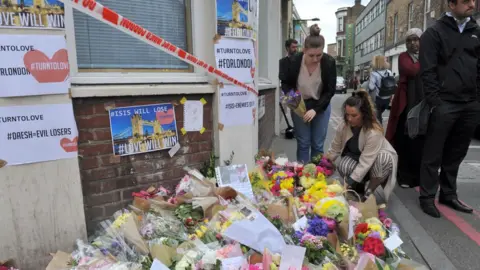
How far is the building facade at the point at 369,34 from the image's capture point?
123ft

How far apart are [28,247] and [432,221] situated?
3.42 m

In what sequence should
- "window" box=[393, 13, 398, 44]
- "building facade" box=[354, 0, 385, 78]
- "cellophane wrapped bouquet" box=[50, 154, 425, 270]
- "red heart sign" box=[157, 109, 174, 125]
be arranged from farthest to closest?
"building facade" box=[354, 0, 385, 78], "window" box=[393, 13, 398, 44], "red heart sign" box=[157, 109, 174, 125], "cellophane wrapped bouquet" box=[50, 154, 425, 270]

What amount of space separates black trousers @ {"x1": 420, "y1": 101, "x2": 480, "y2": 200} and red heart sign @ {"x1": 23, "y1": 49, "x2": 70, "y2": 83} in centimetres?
319

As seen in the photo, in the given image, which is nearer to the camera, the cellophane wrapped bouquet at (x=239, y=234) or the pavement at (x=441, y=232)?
the cellophane wrapped bouquet at (x=239, y=234)

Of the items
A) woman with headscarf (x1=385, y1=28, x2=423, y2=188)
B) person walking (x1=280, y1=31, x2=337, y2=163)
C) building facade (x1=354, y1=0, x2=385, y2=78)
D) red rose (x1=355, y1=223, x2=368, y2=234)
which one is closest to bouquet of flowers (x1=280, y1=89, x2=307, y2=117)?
person walking (x1=280, y1=31, x2=337, y2=163)

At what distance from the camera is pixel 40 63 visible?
239 cm

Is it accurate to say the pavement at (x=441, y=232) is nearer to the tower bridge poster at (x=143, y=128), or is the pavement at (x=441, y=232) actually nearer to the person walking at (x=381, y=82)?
A: the person walking at (x=381, y=82)

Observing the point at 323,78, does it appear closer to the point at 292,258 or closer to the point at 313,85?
the point at 313,85

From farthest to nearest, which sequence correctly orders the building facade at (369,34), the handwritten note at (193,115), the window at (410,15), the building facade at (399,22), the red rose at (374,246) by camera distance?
the building facade at (369,34)
the window at (410,15)
the building facade at (399,22)
the handwritten note at (193,115)
the red rose at (374,246)

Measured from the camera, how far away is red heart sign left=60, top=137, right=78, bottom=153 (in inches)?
102

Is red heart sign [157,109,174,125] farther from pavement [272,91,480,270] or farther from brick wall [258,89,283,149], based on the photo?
pavement [272,91,480,270]

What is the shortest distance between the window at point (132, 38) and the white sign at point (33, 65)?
34 cm

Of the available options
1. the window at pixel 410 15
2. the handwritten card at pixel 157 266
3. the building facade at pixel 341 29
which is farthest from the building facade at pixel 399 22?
the building facade at pixel 341 29

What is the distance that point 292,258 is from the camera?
2129mm
